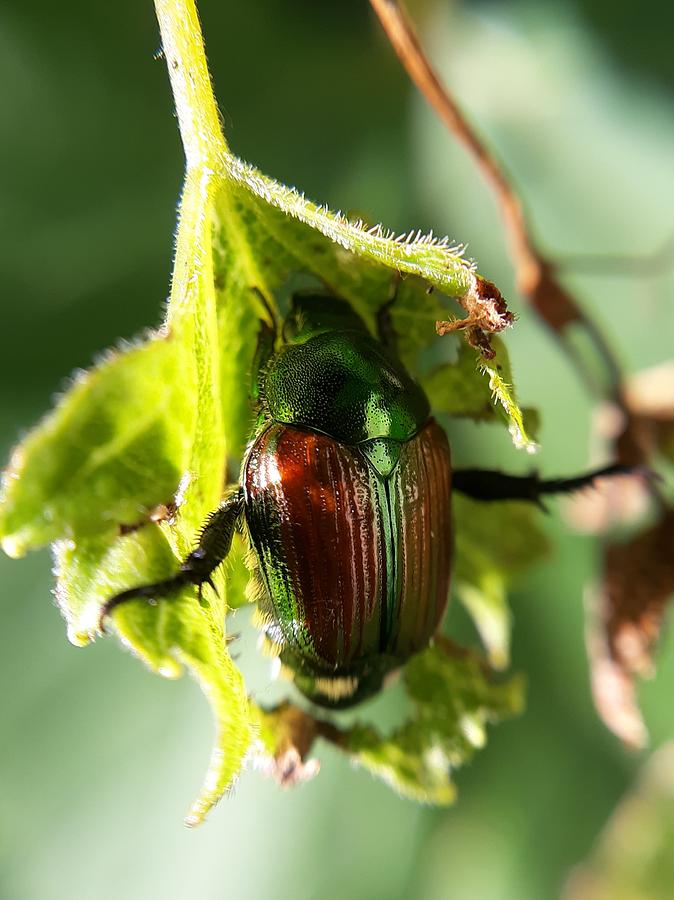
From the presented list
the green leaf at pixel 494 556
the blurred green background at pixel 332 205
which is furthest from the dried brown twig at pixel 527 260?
the green leaf at pixel 494 556

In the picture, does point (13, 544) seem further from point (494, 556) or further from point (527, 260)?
point (527, 260)

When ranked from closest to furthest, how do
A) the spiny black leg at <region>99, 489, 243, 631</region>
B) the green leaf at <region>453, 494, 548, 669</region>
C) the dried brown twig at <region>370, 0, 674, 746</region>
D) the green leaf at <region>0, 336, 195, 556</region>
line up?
the green leaf at <region>0, 336, 195, 556</region>
the spiny black leg at <region>99, 489, 243, 631</region>
the green leaf at <region>453, 494, 548, 669</region>
the dried brown twig at <region>370, 0, 674, 746</region>

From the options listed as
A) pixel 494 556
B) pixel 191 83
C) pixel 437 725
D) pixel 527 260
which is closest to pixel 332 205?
pixel 527 260

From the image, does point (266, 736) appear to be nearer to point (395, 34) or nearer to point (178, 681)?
point (178, 681)

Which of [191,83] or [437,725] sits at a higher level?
[191,83]

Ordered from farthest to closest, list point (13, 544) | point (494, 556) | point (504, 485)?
point (494, 556) < point (504, 485) < point (13, 544)

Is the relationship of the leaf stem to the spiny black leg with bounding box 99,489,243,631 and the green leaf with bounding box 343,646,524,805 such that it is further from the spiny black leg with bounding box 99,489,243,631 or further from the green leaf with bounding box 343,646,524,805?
the green leaf with bounding box 343,646,524,805

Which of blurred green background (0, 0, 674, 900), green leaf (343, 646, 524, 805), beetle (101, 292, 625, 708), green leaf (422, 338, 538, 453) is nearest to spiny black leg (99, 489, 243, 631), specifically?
beetle (101, 292, 625, 708)

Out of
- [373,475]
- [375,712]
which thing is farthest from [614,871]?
[373,475]

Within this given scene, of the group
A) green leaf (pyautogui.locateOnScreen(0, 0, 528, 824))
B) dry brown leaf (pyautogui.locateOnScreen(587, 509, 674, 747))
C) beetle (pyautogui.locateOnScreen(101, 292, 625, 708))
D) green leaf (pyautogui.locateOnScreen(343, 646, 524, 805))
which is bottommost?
dry brown leaf (pyautogui.locateOnScreen(587, 509, 674, 747))
